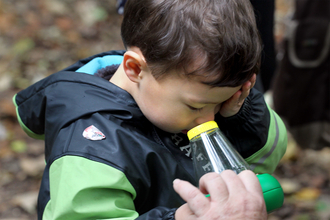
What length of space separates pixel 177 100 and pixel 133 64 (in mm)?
217

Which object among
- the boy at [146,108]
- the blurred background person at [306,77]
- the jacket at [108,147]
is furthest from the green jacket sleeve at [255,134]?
the blurred background person at [306,77]

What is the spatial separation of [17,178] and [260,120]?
1944mm

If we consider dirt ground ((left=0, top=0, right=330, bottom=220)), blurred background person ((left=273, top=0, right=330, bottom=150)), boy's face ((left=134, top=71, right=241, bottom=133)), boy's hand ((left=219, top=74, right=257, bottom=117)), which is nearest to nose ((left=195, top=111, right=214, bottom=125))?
boy's face ((left=134, top=71, right=241, bottom=133))

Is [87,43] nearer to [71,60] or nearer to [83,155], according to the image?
[71,60]

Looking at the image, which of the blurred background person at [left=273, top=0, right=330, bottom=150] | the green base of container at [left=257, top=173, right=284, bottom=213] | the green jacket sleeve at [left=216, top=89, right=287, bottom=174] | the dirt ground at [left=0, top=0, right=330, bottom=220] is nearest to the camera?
the green base of container at [left=257, top=173, right=284, bottom=213]

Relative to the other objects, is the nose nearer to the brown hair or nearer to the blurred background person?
the brown hair

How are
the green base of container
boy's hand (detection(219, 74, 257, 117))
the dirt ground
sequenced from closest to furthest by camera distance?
the green base of container, boy's hand (detection(219, 74, 257, 117)), the dirt ground

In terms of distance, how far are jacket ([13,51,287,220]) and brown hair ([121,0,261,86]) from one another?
238mm

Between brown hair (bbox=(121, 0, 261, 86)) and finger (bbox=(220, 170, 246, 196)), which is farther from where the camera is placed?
brown hair (bbox=(121, 0, 261, 86))

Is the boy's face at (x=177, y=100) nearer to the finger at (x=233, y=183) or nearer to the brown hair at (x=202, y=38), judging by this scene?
the brown hair at (x=202, y=38)

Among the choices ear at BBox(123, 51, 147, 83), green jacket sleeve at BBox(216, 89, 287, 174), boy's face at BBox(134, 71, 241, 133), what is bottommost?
green jacket sleeve at BBox(216, 89, 287, 174)

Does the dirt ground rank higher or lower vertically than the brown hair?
lower

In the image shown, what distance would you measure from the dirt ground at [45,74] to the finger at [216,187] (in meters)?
1.79

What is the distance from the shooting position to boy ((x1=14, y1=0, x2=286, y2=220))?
106 cm
